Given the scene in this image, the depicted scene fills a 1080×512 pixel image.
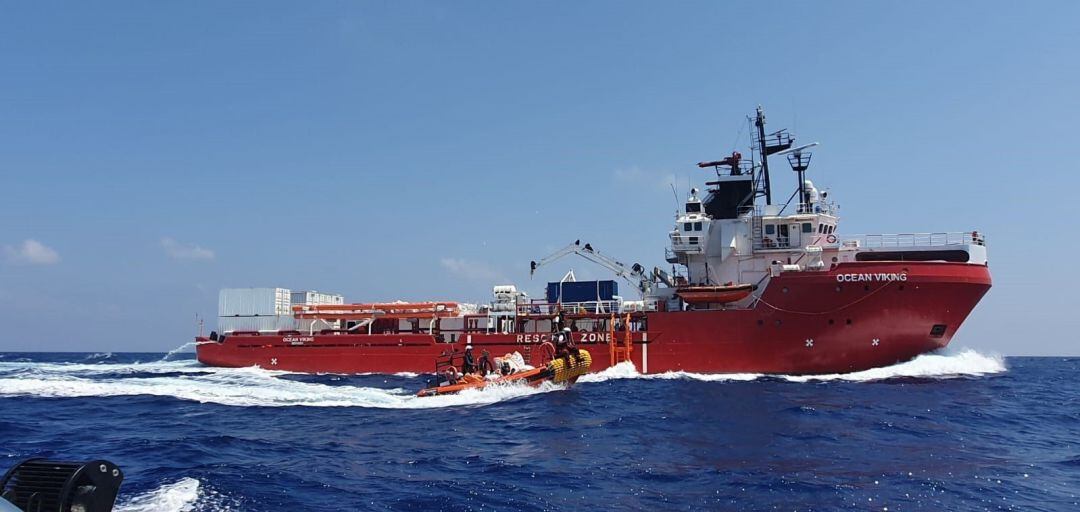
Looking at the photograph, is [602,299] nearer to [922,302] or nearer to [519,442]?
[922,302]

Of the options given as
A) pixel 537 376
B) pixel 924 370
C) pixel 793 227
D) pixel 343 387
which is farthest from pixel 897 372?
pixel 343 387

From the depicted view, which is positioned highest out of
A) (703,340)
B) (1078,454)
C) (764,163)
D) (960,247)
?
(764,163)

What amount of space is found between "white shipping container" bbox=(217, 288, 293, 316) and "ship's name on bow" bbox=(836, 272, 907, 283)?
2661 cm

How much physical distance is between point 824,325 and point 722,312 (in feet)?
12.1

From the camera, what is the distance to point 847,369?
87.0ft

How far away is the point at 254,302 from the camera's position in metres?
38.0

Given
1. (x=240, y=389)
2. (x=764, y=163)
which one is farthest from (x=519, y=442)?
(x=764, y=163)

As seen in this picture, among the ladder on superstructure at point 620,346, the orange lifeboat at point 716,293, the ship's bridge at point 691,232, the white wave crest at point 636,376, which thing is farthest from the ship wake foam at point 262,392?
the ship's bridge at point 691,232

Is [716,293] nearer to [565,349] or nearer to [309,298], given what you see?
[565,349]

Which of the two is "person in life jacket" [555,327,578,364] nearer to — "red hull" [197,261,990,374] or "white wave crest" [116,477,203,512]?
"red hull" [197,261,990,374]

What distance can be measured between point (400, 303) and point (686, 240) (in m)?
13.9

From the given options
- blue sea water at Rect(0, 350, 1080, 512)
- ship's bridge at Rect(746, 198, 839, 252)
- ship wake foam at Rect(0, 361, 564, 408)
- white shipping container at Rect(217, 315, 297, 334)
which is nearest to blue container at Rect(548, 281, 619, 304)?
ship's bridge at Rect(746, 198, 839, 252)

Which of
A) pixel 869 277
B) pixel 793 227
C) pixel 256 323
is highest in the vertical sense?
pixel 793 227

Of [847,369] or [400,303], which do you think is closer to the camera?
[847,369]
